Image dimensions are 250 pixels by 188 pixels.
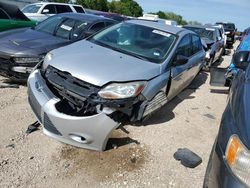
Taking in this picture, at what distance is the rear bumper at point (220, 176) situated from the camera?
2.12 metres

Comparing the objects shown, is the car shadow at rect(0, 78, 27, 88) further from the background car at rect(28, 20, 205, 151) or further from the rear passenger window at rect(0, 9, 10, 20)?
the rear passenger window at rect(0, 9, 10, 20)

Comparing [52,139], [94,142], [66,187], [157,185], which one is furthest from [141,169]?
[52,139]

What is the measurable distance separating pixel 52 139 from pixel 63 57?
3.92 ft

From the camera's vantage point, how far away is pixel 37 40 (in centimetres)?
665

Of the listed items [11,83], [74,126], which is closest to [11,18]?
[11,83]

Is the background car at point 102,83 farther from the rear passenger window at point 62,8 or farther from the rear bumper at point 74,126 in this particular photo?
the rear passenger window at point 62,8

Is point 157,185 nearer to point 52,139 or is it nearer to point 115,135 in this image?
point 115,135

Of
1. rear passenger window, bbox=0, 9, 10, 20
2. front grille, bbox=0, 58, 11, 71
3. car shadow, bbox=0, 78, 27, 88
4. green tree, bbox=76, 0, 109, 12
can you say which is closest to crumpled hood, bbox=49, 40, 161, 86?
front grille, bbox=0, 58, 11, 71

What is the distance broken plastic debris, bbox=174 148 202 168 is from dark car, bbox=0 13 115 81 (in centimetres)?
321

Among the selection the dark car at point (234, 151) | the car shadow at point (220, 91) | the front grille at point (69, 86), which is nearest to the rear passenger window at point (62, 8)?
the car shadow at point (220, 91)

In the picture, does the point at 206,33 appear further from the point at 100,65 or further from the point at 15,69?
the point at 100,65

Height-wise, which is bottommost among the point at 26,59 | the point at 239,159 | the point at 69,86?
the point at 26,59

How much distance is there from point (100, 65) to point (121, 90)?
0.55 meters

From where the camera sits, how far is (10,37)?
21.5ft
